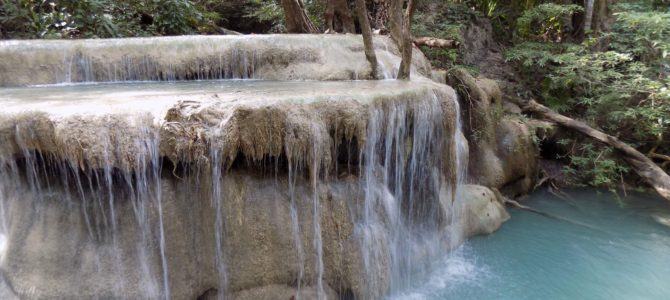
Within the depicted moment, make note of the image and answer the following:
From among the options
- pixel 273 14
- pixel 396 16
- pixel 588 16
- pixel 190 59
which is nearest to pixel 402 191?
pixel 396 16

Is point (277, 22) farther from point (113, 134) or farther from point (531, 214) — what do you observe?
point (113, 134)

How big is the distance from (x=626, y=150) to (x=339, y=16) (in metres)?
5.78

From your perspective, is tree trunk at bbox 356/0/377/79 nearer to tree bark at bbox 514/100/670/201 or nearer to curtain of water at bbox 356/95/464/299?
curtain of water at bbox 356/95/464/299

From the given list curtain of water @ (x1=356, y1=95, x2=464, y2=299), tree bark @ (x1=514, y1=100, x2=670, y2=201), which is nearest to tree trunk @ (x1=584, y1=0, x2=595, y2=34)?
tree bark @ (x1=514, y1=100, x2=670, y2=201)

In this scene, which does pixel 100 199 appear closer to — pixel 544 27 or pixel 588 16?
pixel 588 16

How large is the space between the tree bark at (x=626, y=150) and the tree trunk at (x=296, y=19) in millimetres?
4549

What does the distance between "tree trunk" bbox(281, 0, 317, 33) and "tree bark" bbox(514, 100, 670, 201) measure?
14.9ft

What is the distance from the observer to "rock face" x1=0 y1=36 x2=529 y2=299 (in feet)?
11.1

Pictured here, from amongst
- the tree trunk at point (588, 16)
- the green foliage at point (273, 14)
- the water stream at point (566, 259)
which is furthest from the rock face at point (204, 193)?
the green foliage at point (273, 14)

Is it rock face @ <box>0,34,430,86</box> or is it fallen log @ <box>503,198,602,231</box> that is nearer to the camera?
rock face @ <box>0,34,430,86</box>

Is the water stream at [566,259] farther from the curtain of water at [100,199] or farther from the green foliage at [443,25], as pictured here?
the green foliage at [443,25]

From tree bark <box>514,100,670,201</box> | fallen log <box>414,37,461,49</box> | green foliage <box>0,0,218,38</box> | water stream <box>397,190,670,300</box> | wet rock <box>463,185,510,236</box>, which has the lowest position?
water stream <box>397,190,670,300</box>

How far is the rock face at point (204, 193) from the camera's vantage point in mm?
3379

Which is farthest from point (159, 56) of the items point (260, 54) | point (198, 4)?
point (198, 4)
